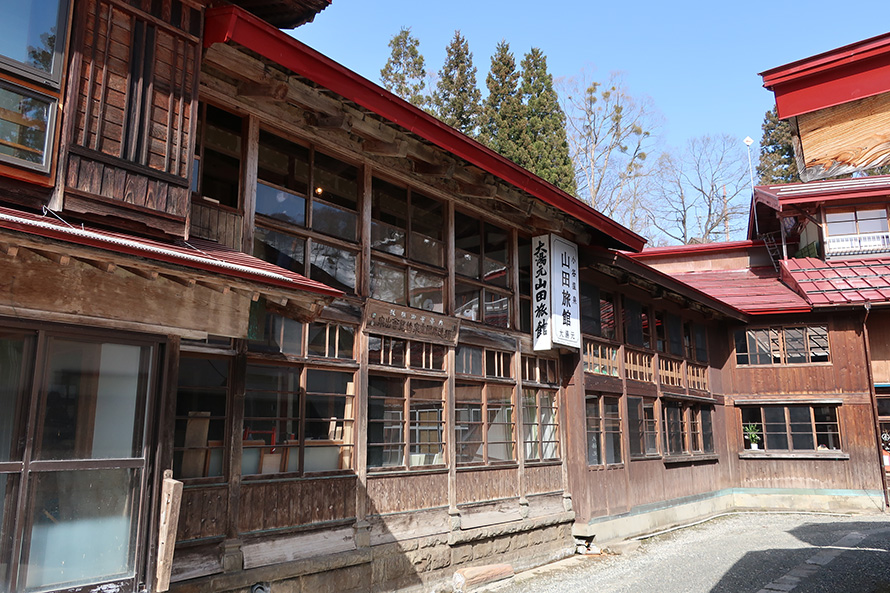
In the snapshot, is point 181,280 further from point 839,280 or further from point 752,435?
point 839,280

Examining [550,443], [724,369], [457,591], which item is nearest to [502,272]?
[550,443]

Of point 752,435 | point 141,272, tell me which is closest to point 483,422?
point 141,272

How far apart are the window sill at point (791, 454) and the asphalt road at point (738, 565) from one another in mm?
2783

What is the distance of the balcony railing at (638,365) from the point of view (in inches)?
603

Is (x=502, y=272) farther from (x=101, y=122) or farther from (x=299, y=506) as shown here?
(x=101, y=122)

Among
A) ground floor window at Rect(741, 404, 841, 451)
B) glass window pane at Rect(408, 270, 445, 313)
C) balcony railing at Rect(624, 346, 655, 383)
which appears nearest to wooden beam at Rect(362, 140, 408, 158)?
glass window pane at Rect(408, 270, 445, 313)

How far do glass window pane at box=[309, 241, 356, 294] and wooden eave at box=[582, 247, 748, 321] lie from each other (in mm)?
6181

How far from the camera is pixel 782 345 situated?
65.4 feet

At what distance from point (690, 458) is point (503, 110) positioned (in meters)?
19.9

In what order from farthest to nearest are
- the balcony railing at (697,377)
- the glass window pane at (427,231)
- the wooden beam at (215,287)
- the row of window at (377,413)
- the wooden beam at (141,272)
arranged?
the balcony railing at (697,377), the glass window pane at (427,231), the row of window at (377,413), the wooden beam at (215,287), the wooden beam at (141,272)

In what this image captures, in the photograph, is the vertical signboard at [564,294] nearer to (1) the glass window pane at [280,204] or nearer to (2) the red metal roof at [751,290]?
(1) the glass window pane at [280,204]

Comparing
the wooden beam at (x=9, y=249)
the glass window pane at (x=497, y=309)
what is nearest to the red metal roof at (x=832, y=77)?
the wooden beam at (x=9, y=249)

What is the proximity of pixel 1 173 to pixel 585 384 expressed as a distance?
10.7 meters

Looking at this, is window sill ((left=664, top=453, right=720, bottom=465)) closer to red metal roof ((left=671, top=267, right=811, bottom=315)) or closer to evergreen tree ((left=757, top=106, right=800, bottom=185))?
red metal roof ((left=671, top=267, right=811, bottom=315))
